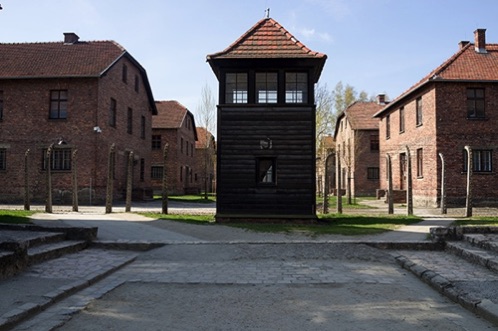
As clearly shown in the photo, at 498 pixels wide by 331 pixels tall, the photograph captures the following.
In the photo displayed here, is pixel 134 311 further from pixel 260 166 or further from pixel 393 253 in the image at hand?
pixel 260 166

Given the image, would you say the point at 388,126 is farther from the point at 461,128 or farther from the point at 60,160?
the point at 60,160

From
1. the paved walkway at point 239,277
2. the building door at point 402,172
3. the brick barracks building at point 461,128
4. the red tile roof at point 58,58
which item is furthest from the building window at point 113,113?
the building door at point 402,172

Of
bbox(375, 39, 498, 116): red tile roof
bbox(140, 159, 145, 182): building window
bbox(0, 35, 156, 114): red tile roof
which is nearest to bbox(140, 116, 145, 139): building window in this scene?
bbox(140, 159, 145, 182): building window

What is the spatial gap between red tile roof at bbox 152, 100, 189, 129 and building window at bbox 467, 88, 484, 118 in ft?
83.4

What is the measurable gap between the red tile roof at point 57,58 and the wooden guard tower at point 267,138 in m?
12.7

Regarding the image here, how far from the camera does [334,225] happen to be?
45.2ft

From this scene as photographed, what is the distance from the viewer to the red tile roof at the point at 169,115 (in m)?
41.1

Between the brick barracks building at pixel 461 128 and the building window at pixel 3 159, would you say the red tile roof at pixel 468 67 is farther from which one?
the building window at pixel 3 159

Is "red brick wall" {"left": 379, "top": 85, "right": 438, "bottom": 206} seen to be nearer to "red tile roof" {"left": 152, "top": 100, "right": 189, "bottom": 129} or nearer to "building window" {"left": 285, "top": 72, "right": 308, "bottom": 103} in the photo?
"building window" {"left": 285, "top": 72, "right": 308, "bottom": 103}

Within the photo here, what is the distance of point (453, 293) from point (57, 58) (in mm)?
26420

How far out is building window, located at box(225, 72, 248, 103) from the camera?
14891mm

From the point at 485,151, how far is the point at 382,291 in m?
20.1

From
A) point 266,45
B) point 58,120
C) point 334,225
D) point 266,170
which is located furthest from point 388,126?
point 58,120

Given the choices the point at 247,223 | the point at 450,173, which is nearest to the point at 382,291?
the point at 247,223
